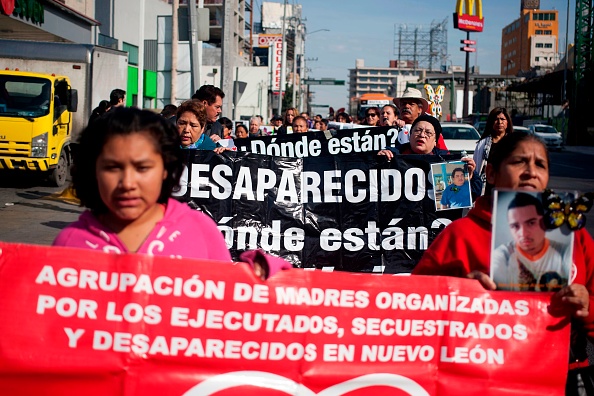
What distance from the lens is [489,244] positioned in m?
2.95

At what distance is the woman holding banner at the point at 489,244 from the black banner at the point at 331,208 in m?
4.14

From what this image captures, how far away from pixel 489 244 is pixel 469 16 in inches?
3261

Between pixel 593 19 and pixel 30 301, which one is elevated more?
pixel 593 19

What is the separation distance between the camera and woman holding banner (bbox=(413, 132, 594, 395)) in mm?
2893

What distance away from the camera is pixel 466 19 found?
81.0 m

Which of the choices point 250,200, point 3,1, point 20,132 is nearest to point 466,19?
point 3,1

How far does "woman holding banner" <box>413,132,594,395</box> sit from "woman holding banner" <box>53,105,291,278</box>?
Result: 2.15 feet

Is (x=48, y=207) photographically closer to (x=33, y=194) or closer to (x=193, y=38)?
(x=33, y=194)

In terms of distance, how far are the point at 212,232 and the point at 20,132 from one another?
50.7 feet

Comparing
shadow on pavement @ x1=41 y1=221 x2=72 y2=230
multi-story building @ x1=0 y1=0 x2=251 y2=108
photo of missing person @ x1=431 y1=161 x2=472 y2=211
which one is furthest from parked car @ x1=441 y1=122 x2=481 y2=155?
photo of missing person @ x1=431 y1=161 x2=472 y2=211

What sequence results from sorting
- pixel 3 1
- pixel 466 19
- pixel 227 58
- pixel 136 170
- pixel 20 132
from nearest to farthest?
1. pixel 136 170
2. pixel 20 132
3. pixel 227 58
4. pixel 3 1
5. pixel 466 19

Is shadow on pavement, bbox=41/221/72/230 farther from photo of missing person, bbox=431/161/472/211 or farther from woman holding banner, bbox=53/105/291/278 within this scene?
woman holding banner, bbox=53/105/291/278

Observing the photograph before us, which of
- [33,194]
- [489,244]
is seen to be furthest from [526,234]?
[33,194]

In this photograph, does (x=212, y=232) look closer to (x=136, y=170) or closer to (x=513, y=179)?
(x=136, y=170)
